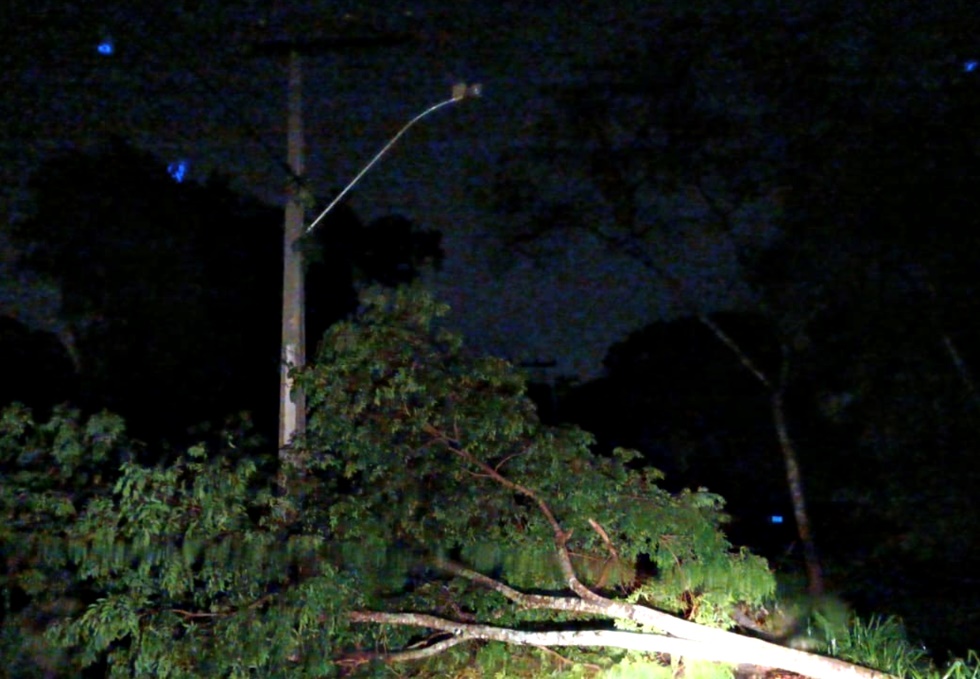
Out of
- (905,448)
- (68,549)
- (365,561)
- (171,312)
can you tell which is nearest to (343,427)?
A: (365,561)

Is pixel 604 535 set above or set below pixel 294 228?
below

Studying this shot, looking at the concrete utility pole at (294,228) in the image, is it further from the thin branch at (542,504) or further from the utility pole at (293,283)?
the thin branch at (542,504)

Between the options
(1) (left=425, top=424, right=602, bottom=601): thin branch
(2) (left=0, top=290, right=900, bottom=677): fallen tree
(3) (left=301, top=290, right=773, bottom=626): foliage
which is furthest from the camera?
(1) (left=425, top=424, right=602, bottom=601): thin branch

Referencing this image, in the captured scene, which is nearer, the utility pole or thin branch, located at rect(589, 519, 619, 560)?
thin branch, located at rect(589, 519, 619, 560)

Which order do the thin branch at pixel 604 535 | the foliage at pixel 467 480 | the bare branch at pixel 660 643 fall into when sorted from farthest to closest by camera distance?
the thin branch at pixel 604 535 → the foliage at pixel 467 480 → the bare branch at pixel 660 643

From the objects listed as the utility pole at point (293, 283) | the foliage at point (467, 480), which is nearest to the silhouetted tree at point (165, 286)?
the utility pole at point (293, 283)

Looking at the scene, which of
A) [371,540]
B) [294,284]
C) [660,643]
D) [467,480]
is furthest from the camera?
[294,284]

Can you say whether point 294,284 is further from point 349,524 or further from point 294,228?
point 349,524

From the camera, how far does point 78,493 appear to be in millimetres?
7598

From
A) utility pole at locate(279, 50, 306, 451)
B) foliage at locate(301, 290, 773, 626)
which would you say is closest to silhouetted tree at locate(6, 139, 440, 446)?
utility pole at locate(279, 50, 306, 451)

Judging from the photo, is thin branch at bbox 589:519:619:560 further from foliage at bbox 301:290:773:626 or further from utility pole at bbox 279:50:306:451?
utility pole at bbox 279:50:306:451

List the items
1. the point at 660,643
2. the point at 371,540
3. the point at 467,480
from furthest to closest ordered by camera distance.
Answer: the point at 467,480, the point at 371,540, the point at 660,643

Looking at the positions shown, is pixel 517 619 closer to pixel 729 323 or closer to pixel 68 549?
pixel 68 549

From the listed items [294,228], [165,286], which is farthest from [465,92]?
[165,286]
